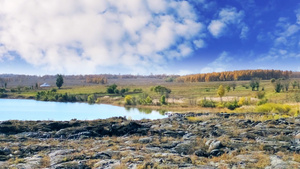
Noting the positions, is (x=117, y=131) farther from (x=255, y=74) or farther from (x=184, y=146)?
(x=255, y=74)

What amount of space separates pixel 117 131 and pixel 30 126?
714 centimetres

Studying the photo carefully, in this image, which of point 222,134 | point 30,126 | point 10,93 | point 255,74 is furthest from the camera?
point 255,74

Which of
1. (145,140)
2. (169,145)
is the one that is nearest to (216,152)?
(169,145)

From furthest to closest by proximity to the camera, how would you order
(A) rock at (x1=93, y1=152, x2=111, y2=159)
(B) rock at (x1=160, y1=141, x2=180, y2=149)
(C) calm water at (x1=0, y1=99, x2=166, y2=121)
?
(C) calm water at (x1=0, y1=99, x2=166, y2=121) → (B) rock at (x1=160, y1=141, x2=180, y2=149) → (A) rock at (x1=93, y1=152, x2=111, y2=159)

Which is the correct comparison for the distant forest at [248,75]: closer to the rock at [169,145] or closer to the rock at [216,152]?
the rock at [169,145]

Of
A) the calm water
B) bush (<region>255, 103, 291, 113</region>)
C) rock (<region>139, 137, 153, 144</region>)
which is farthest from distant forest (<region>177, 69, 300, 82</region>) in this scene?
rock (<region>139, 137, 153, 144</region>)

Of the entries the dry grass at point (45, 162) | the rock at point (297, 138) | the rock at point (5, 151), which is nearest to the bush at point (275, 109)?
the rock at point (297, 138)

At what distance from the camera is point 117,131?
20203mm

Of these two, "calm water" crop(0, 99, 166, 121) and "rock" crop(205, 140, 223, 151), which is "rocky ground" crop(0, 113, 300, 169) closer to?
"rock" crop(205, 140, 223, 151)

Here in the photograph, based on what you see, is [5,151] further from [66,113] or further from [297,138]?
[66,113]

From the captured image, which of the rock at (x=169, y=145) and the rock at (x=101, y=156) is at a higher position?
the rock at (x=101, y=156)

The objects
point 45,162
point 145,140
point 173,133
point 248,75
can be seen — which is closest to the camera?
point 45,162

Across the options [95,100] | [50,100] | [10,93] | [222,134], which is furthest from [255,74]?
[222,134]

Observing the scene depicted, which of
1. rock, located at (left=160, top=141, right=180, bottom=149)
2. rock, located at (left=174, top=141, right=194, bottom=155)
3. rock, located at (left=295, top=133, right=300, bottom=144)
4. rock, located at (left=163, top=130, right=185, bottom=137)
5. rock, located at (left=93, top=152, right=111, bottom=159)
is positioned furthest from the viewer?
rock, located at (left=163, top=130, right=185, bottom=137)
